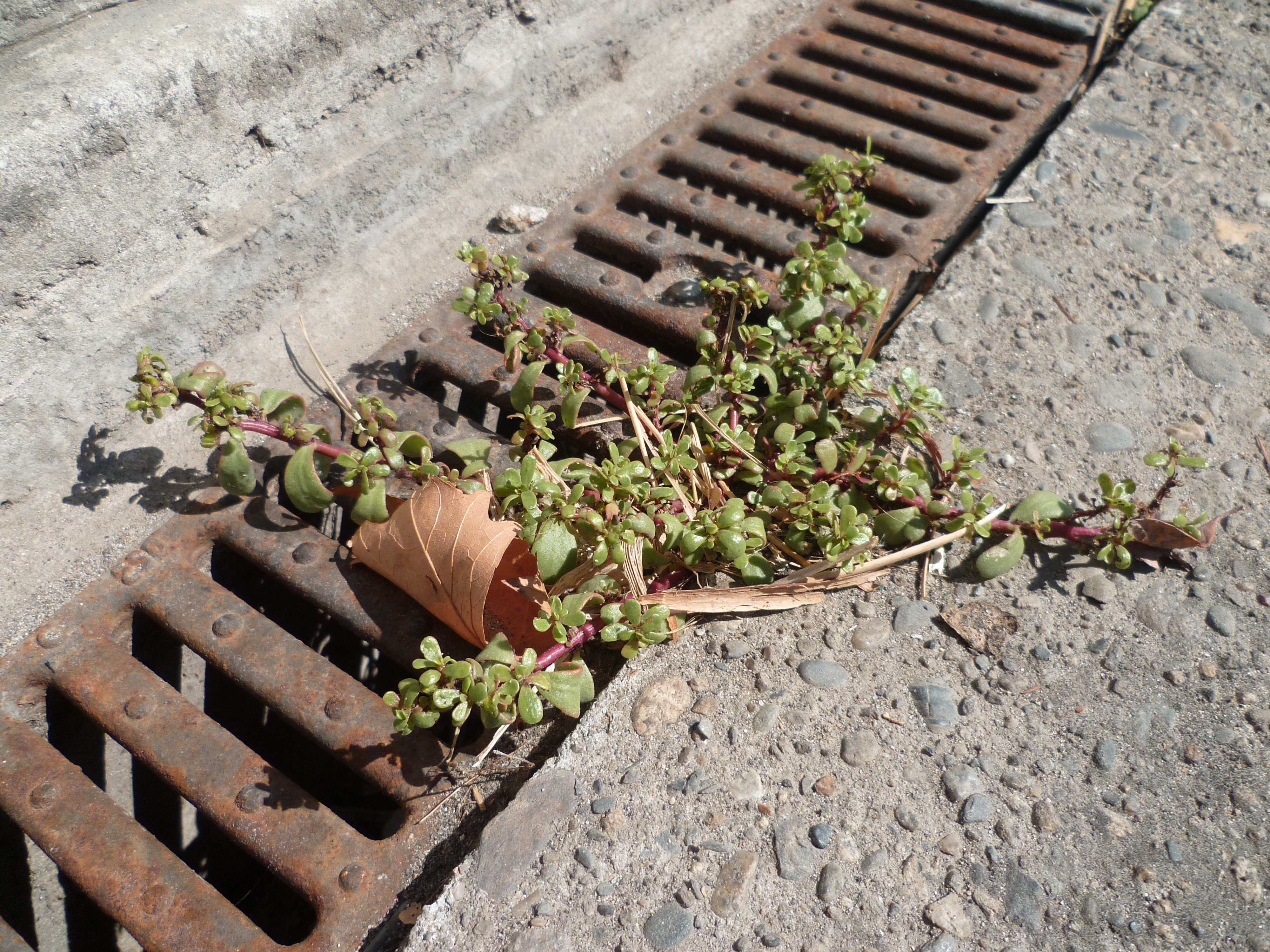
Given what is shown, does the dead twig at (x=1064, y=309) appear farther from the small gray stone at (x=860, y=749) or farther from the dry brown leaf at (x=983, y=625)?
the small gray stone at (x=860, y=749)

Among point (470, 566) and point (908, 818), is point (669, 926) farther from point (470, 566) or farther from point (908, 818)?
point (470, 566)

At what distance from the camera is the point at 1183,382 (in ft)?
5.58

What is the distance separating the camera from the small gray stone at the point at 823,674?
4.30 feet

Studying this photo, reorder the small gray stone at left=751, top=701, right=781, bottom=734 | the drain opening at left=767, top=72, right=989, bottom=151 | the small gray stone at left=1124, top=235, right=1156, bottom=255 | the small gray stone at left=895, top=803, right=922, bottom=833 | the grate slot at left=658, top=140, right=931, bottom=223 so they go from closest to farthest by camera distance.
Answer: the small gray stone at left=895, top=803, right=922, bottom=833, the small gray stone at left=751, top=701, right=781, bottom=734, the small gray stone at left=1124, top=235, right=1156, bottom=255, the grate slot at left=658, top=140, right=931, bottom=223, the drain opening at left=767, top=72, right=989, bottom=151

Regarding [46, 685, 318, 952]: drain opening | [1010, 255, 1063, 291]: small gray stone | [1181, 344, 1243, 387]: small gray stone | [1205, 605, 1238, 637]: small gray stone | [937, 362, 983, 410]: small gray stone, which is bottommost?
[46, 685, 318, 952]: drain opening

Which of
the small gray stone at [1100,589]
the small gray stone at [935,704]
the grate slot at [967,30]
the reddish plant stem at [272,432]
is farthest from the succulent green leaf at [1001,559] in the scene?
the grate slot at [967,30]

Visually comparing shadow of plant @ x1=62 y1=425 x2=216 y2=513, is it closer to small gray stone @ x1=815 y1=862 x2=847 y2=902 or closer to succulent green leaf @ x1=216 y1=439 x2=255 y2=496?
succulent green leaf @ x1=216 y1=439 x2=255 y2=496

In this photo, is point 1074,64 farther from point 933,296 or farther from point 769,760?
point 769,760

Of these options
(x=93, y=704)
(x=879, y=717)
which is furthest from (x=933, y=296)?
(x=93, y=704)

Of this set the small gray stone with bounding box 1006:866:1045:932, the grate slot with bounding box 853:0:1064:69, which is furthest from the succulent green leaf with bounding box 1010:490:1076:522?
the grate slot with bounding box 853:0:1064:69

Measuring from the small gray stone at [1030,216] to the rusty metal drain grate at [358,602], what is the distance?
106mm

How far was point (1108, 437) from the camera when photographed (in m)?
1.61

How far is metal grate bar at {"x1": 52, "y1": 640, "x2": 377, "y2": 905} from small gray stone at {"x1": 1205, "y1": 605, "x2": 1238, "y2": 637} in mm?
1330

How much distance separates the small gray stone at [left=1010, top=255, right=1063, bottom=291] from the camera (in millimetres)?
1863
